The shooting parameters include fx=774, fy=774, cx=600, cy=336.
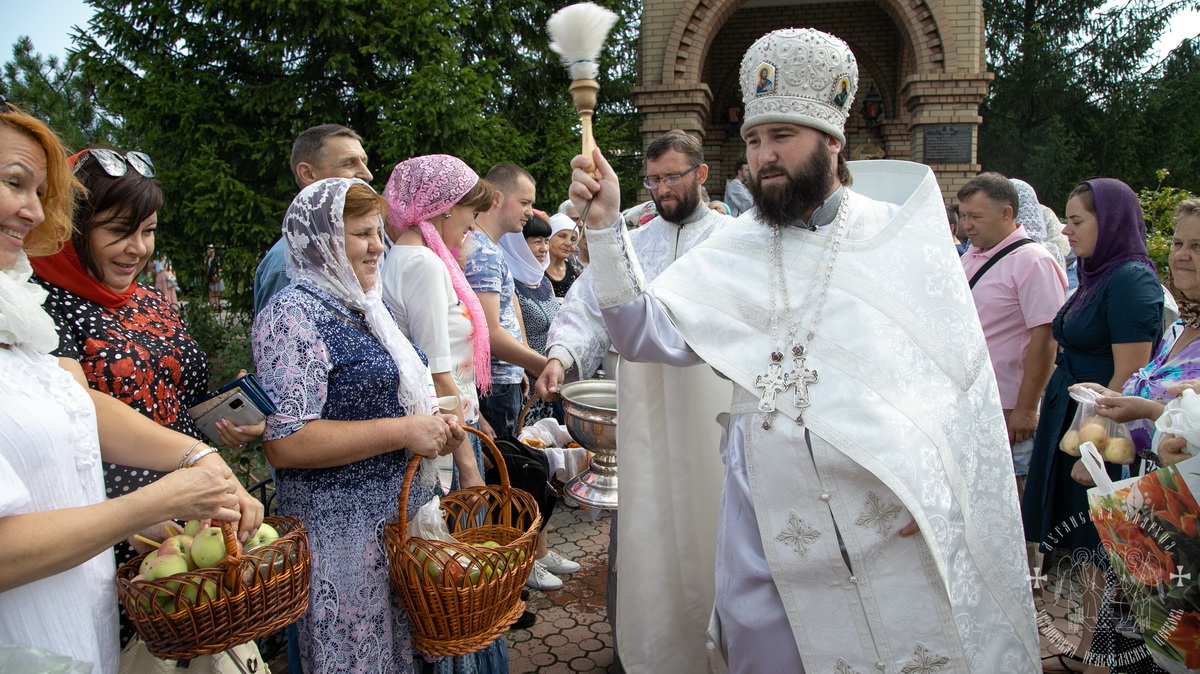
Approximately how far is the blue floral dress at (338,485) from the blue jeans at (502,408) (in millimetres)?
1794

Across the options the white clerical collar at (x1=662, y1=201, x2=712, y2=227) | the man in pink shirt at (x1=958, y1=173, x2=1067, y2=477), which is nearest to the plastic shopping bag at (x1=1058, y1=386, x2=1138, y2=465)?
the man in pink shirt at (x1=958, y1=173, x2=1067, y2=477)

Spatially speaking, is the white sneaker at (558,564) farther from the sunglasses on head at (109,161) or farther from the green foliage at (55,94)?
the green foliage at (55,94)

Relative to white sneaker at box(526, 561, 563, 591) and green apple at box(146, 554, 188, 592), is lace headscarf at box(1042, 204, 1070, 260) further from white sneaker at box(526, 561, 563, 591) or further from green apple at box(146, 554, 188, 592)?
green apple at box(146, 554, 188, 592)

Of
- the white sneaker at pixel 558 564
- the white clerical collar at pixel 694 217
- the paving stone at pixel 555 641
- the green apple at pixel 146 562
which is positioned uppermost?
the white clerical collar at pixel 694 217

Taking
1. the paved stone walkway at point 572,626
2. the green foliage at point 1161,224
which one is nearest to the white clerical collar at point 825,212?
the paved stone walkway at point 572,626

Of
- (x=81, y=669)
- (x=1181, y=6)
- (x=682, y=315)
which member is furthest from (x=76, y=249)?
(x=1181, y=6)

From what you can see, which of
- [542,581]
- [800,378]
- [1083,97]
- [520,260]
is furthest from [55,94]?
[1083,97]

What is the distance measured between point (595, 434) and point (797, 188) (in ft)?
4.14

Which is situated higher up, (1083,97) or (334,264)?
(1083,97)

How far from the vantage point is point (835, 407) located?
7.14ft

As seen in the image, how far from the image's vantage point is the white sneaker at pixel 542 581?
166 inches

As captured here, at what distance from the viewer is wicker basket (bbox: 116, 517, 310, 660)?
160cm

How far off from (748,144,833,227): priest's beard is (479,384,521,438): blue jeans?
7.05ft
